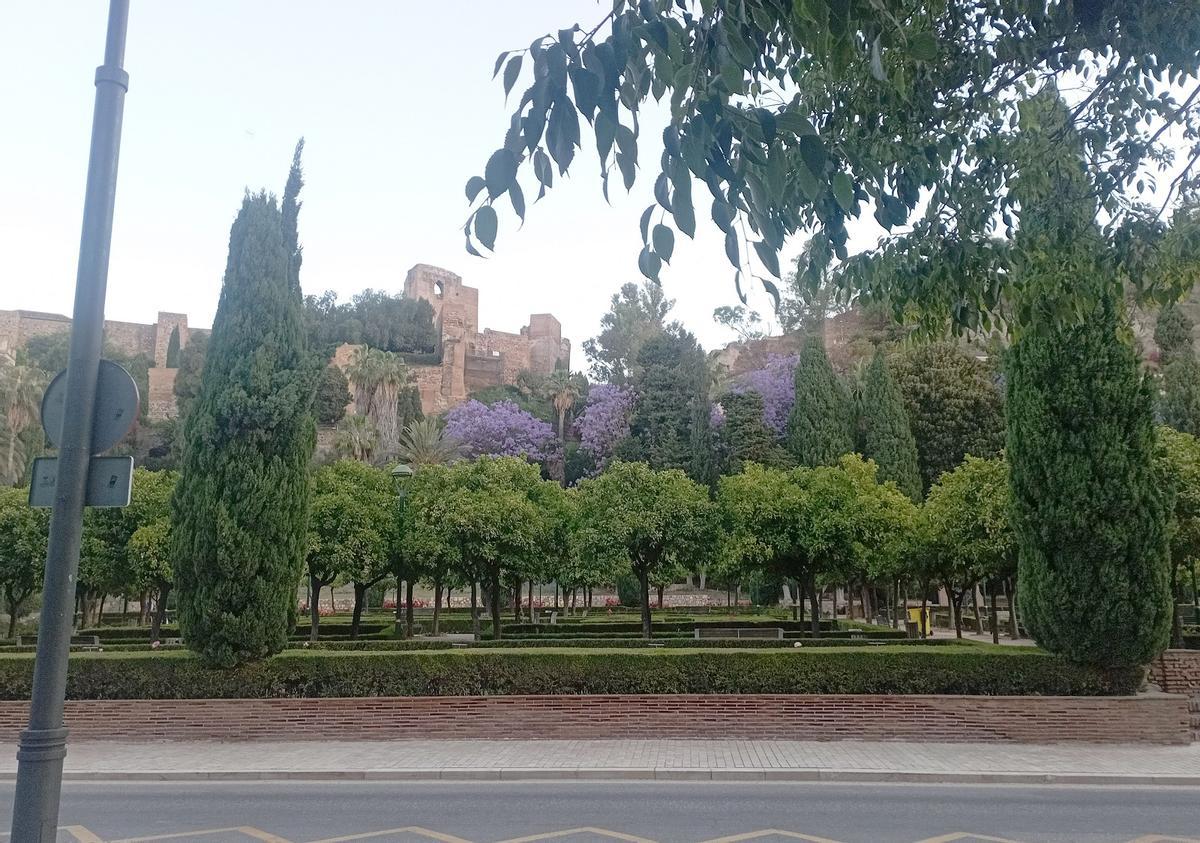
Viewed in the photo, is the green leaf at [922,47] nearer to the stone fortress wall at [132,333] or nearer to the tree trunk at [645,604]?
the tree trunk at [645,604]

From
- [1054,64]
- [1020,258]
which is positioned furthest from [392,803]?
[1054,64]

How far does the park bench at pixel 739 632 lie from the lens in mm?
25062

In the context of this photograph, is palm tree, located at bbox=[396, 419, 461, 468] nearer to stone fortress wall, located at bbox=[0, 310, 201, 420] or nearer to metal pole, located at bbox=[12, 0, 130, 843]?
stone fortress wall, located at bbox=[0, 310, 201, 420]

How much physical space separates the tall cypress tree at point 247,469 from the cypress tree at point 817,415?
33039 mm

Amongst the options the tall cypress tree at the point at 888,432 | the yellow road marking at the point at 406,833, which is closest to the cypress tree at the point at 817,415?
the tall cypress tree at the point at 888,432

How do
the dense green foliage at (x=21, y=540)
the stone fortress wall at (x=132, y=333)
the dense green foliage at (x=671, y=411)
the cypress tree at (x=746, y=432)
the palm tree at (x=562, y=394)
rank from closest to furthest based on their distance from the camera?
the dense green foliage at (x=21, y=540), the cypress tree at (x=746, y=432), the dense green foliage at (x=671, y=411), the palm tree at (x=562, y=394), the stone fortress wall at (x=132, y=333)

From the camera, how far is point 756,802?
31.4 ft

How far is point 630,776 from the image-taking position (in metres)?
11.0

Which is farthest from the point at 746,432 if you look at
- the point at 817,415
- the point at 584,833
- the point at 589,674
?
the point at 584,833

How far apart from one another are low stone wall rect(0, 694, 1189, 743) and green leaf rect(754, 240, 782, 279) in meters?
11.8

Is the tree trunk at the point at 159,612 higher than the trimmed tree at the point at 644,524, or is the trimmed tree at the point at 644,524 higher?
the trimmed tree at the point at 644,524

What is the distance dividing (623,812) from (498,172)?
8099 millimetres

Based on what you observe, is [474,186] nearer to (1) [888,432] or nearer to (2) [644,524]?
(2) [644,524]

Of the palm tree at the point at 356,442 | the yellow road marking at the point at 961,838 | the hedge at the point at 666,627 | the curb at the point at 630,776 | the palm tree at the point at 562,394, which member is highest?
the palm tree at the point at 562,394
